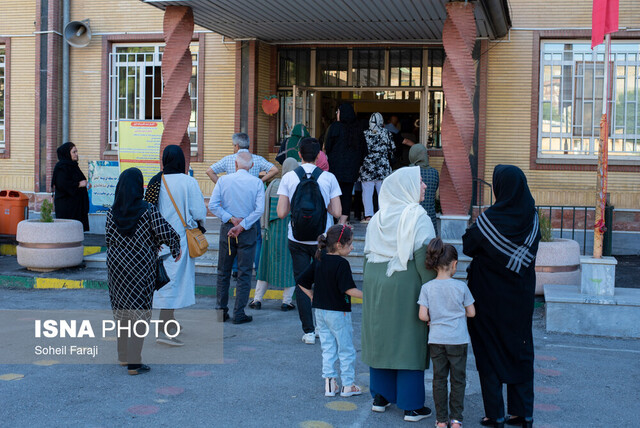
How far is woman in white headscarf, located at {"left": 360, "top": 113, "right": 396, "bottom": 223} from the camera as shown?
12120 millimetres

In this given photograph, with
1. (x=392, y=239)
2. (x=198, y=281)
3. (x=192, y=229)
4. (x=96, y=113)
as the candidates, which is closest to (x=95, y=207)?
(x=96, y=113)

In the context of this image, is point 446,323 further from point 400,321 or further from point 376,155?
point 376,155

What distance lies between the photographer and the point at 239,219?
8.14 meters

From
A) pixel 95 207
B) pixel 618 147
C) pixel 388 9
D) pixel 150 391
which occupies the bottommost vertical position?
pixel 150 391

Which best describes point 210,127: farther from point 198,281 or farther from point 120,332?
point 120,332

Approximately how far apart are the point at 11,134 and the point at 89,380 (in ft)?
35.8

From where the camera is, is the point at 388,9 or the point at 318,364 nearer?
the point at 318,364

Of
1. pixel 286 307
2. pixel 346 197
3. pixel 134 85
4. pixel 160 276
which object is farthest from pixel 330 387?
pixel 134 85

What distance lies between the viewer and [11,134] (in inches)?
620

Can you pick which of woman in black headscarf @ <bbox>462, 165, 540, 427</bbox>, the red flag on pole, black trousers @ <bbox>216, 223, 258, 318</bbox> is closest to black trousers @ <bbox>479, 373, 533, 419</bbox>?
woman in black headscarf @ <bbox>462, 165, 540, 427</bbox>

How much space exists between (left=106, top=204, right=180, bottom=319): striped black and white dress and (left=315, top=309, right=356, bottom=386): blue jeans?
5.09 feet

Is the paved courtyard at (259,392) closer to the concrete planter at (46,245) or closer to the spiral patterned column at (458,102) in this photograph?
the spiral patterned column at (458,102)

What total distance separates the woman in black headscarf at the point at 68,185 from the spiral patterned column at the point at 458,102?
574 centimetres

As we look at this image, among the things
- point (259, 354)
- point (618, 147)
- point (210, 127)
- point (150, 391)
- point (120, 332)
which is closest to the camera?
point (150, 391)
